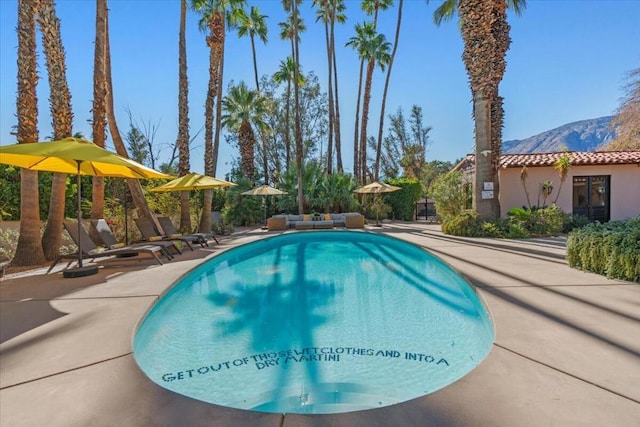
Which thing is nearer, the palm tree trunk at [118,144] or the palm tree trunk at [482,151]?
the palm tree trunk at [118,144]

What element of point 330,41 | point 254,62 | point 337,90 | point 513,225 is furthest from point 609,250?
point 254,62

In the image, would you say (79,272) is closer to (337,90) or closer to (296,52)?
(296,52)

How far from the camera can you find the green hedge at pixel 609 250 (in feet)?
18.6

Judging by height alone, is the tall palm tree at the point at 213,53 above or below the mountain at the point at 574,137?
below

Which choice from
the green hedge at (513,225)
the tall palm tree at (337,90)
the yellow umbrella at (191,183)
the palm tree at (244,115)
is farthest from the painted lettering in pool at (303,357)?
the palm tree at (244,115)

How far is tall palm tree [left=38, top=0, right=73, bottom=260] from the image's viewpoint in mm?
8867

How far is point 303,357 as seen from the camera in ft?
12.5

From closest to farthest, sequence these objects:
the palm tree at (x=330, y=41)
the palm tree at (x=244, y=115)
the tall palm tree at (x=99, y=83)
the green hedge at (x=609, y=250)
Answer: the green hedge at (x=609, y=250) → the tall palm tree at (x=99, y=83) → the palm tree at (x=330, y=41) → the palm tree at (x=244, y=115)

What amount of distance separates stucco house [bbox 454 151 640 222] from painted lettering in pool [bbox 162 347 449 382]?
16.0 metres

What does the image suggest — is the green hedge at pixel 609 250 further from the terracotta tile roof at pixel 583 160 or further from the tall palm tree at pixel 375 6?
the tall palm tree at pixel 375 6

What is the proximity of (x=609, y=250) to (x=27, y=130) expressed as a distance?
1267 cm

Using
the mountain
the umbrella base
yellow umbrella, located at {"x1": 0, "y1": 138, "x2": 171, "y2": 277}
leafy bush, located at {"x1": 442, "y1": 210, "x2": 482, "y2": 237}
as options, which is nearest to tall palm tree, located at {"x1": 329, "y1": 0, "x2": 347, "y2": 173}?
leafy bush, located at {"x1": 442, "y1": 210, "x2": 482, "y2": 237}

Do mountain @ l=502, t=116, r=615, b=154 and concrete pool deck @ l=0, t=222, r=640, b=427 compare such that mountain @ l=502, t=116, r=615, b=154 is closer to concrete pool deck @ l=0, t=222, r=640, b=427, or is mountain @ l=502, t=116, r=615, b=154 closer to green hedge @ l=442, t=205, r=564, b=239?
green hedge @ l=442, t=205, r=564, b=239

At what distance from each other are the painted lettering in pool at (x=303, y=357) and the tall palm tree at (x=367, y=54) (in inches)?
892
